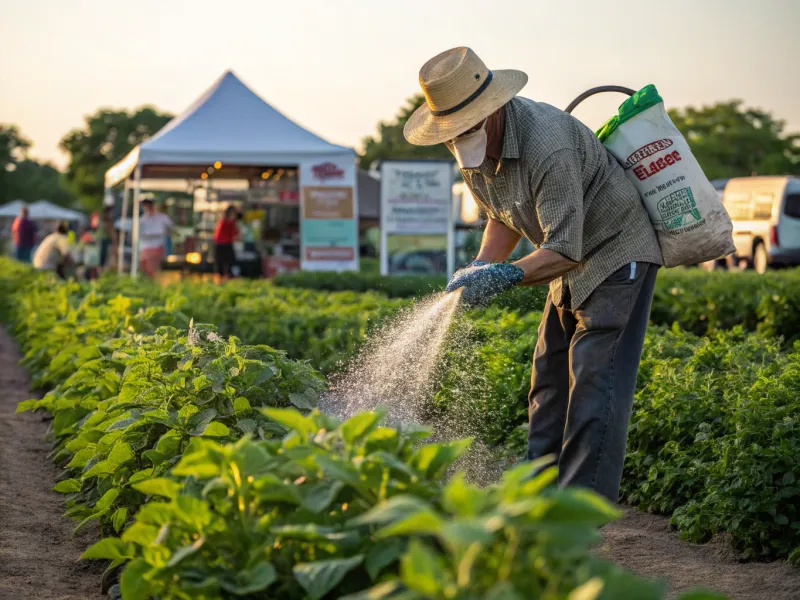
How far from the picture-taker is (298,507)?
7.52 ft

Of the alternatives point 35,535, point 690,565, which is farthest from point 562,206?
point 35,535

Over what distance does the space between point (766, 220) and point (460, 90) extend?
75.3 ft

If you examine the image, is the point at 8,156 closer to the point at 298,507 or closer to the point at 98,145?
the point at 98,145

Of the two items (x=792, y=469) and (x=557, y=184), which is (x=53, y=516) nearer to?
(x=557, y=184)

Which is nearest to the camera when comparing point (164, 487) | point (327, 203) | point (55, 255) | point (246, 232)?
point (164, 487)

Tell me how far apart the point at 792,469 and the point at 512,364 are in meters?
2.26

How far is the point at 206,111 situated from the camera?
17.8m

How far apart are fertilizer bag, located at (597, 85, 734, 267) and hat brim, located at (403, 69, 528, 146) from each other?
1.53 feet

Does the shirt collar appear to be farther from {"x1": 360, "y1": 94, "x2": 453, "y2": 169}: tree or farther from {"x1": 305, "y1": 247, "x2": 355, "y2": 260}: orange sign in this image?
{"x1": 360, "y1": 94, "x2": 453, "y2": 169}: tree

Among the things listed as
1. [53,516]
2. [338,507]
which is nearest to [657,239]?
[338,507]

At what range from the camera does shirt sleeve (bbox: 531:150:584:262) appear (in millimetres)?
3506

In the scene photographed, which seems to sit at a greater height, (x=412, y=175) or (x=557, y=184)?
(x=412, y=175)

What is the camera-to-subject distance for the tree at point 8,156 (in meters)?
83.4

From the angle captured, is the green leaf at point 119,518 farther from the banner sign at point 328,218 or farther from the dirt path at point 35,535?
the banner sign at point 328,218
